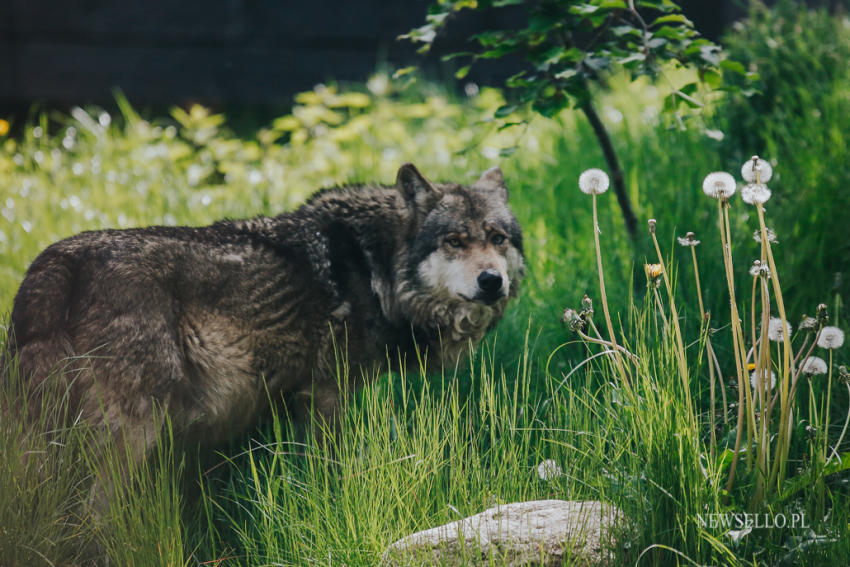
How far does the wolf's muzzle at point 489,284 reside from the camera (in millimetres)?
3685

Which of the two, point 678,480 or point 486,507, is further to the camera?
point 486,507

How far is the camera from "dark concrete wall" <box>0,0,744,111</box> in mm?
10172

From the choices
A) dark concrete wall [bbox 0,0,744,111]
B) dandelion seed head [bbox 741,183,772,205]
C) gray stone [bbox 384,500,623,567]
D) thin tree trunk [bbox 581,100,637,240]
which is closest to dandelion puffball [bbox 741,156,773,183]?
dandelion seed head [bbox 741,183,772,205]

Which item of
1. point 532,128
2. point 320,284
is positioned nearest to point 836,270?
point 320,284

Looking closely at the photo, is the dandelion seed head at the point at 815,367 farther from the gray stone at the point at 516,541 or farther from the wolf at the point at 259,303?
the wolf at the point at 259,303

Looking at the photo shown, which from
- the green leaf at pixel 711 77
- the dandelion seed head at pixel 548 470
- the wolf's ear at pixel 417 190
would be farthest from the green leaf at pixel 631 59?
the dandelion seed head at pixel 548 470

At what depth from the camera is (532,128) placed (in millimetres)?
8023

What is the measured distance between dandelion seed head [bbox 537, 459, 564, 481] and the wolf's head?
3.12 ft

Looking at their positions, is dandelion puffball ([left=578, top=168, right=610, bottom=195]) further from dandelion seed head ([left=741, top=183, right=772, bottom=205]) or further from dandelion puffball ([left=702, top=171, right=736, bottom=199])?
dandelion seed head ([left=741, top=183, right=772, bottom=205])

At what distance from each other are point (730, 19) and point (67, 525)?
9825 millimetres

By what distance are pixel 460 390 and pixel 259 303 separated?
1.31 metres

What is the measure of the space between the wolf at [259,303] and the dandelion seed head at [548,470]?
2.42ft

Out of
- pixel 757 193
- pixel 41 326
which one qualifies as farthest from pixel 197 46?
pixel 757 193

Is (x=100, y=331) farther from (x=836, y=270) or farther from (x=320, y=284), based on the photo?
(x=836, y=270)
